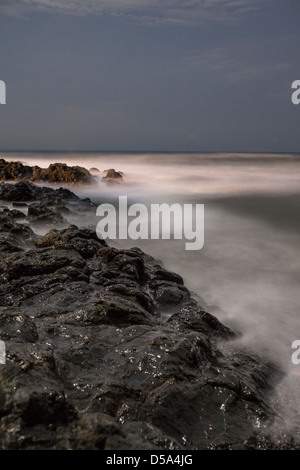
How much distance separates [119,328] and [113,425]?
154cm

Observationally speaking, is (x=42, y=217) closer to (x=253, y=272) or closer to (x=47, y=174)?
(x=253, y=272)

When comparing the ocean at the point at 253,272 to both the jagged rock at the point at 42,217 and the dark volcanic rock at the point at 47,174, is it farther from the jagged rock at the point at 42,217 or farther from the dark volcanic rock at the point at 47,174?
the dark volcanic rock at the point at 47,174

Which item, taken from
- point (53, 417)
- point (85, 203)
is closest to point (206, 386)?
point (53, 417)

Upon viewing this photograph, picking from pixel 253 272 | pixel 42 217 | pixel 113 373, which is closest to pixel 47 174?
pixel 42 217

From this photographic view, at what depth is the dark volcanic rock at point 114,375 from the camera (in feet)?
7.35

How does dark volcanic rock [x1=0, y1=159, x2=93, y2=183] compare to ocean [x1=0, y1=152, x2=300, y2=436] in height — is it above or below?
above

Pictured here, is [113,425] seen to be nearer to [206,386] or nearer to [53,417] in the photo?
[53,417]

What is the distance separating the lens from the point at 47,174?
24.2 meters

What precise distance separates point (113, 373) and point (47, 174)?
75.3ft

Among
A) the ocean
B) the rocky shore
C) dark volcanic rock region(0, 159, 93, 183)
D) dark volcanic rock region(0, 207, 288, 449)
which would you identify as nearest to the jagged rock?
the ocean

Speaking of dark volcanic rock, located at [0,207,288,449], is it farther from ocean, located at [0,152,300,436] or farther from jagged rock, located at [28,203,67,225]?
jagged rock, located at [28,203,67,225]

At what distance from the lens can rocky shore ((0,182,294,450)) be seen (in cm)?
225

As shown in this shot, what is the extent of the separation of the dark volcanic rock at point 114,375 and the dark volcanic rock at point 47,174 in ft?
65.1

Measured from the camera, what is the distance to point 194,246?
33.6 feet
